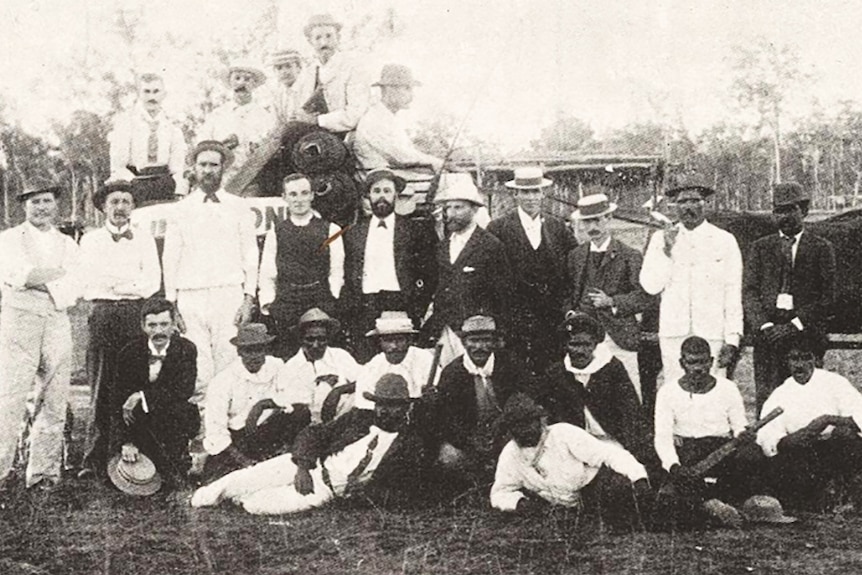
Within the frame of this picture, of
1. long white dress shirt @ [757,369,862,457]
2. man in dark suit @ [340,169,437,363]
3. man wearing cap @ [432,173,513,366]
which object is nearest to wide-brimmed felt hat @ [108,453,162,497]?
man in dark suit @ [340,169,437,363]

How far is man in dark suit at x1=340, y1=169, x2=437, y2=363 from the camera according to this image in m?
6.17

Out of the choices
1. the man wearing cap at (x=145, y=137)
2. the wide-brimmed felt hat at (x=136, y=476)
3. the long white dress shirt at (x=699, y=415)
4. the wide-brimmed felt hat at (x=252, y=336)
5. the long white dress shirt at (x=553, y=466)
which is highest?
the man wearing cap at (x=145, y=137)

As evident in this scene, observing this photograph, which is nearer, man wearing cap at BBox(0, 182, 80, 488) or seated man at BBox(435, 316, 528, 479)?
seated man at BBox(435, 316, 528, 479)

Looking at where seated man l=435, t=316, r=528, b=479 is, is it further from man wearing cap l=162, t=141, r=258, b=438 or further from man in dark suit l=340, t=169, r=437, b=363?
man wearing cap l=162, t=141, r=258, b=438

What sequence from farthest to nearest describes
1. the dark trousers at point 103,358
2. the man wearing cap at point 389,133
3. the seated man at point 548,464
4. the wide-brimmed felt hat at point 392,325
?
the man wearing cap at point 389,133 < the dark trousers at point 103,358 < the wide-brimmed felt hat at point 392,325 < the seated man at point 548,464

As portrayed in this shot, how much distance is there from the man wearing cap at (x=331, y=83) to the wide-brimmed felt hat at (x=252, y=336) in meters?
1.73

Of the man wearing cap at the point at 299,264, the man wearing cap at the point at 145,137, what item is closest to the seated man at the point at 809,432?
the man wearing cap at the point at 299,264

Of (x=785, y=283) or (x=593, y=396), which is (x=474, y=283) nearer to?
(x=593, y=396)

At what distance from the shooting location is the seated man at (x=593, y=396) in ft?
17.8

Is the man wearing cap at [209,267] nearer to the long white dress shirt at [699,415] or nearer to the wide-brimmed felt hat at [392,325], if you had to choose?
the wide-brimmed felt hat at [392,325]

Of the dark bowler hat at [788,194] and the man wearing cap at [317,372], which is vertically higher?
the dark bowler hat at [788,194]

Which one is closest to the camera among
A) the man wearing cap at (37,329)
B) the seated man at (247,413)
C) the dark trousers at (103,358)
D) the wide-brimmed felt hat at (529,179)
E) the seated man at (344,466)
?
the seated man at (344,466)

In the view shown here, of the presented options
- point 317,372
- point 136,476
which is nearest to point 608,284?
point 317,372

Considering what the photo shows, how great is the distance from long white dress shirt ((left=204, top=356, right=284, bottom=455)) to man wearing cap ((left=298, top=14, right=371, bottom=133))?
6.26 ft
